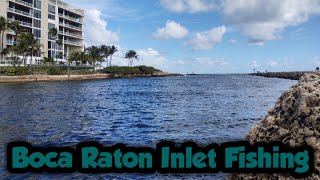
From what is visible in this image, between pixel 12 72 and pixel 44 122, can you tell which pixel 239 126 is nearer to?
pixel 44 122

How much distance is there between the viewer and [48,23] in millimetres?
137750

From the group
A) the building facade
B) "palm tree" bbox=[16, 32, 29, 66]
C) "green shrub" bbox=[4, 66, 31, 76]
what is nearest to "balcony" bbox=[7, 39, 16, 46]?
the building facade

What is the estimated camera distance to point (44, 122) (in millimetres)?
26312

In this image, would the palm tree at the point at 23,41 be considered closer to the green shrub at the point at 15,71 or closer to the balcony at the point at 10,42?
the balcony at the point at 10,42

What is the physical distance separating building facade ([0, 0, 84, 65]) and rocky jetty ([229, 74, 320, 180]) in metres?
111

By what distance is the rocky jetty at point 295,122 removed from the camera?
6266mm

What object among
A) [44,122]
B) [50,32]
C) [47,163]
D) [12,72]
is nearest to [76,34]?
[50,32]

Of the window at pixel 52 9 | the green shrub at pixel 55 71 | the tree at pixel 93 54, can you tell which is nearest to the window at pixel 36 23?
the window at pixel 52 9

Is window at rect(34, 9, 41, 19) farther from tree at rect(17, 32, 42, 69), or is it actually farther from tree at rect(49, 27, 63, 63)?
tree at rect(17, 32, 42, 69)

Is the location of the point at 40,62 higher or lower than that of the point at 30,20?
lower

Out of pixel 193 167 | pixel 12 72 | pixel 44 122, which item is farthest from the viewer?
pixel 12 72

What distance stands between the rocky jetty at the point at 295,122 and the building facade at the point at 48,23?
111047mm

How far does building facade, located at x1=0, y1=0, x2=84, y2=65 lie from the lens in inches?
4606

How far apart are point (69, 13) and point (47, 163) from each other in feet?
527
